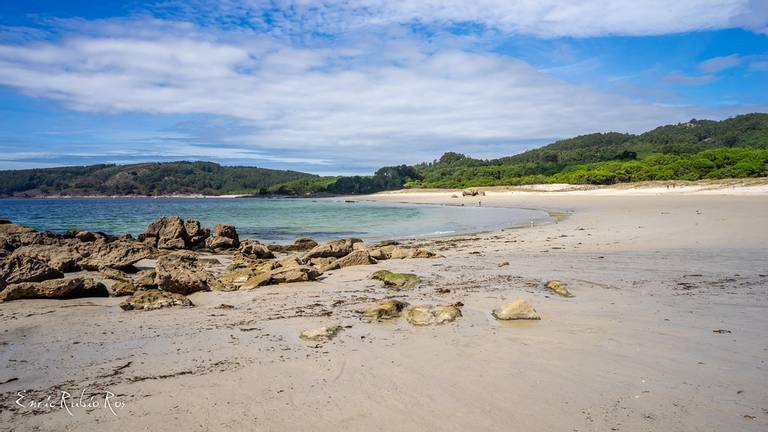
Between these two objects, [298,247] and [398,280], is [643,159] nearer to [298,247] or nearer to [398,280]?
[298,247]

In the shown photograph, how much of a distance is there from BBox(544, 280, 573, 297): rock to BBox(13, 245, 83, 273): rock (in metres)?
11.2

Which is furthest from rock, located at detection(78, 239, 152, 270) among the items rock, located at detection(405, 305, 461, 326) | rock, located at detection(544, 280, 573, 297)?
rock, located at detection(544, 280, 573, 297)

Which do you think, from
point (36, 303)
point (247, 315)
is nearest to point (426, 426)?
point (247, 315)

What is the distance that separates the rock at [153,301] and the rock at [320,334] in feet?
9.83

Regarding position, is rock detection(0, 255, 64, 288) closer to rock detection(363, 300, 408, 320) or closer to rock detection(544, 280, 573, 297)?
rock detection(363, 300, 408, 320)

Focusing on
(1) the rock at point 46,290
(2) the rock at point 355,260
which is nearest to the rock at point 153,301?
(1) the rock at point 46,290

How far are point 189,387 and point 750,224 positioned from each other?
19.7 metres

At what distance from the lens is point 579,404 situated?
3.67 metres

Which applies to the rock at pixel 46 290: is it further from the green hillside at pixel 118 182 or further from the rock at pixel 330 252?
the green hillside at pixel 118 182

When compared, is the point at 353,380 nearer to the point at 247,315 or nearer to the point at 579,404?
the point at 579,404

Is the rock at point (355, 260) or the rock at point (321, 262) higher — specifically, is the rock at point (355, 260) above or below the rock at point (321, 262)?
above

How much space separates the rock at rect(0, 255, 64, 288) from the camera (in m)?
8.86

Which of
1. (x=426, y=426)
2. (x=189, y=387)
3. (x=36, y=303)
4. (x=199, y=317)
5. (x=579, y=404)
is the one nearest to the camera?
(x=426, y=426)

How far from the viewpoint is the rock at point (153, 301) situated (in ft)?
24.2
